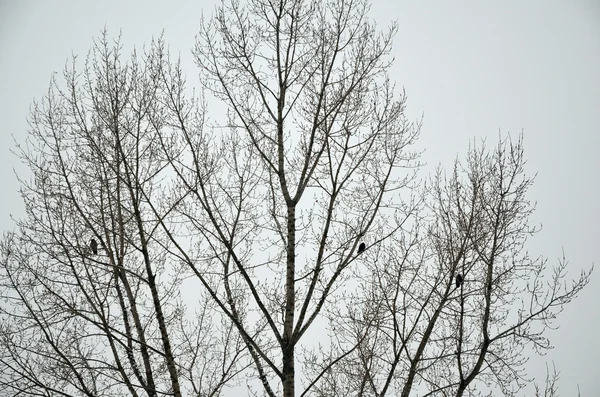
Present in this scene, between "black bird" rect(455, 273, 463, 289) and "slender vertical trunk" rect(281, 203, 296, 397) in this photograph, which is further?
"black bird" rect(455, 273, 463, 289)

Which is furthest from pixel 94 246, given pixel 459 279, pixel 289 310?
pixel 459 279

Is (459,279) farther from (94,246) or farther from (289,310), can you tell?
(94,246)

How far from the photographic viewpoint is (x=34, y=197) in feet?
26.6

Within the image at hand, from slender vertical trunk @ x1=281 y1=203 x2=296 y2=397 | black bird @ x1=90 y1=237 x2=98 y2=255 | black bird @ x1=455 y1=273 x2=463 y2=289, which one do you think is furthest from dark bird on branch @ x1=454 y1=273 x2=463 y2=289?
black bird @ x1=90 y1=237 x2=98 y2=255

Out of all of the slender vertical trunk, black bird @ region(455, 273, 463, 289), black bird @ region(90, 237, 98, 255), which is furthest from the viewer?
black bird @ region(455, 273, 463, 289)

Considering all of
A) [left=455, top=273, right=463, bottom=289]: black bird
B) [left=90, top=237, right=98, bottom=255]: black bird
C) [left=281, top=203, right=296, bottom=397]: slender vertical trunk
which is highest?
[left=90, top=237, right=98, bottom=255]: black bird

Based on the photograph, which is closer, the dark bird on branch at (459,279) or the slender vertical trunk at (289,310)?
the slender vertical trunk at (289,310)

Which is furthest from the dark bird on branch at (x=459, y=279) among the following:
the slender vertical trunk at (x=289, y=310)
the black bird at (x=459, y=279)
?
the slender vertical trunk at (x=289, y=310)

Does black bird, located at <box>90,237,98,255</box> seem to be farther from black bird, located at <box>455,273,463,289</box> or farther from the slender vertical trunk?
black bird, located at <box>455,273,463,289</box>

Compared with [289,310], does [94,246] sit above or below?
above

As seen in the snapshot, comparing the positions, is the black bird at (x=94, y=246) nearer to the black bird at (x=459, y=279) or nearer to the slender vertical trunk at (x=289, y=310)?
the slender vertical trunk at (x=289, y=310)

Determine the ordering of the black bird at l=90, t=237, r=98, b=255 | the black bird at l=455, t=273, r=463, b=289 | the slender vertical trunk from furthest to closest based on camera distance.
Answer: the black bird at l=455, t=273, r=463, b=289
the black bird at l=90, t=237, r=98, b=255
the slender vertical trunk

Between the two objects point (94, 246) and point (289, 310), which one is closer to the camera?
point (289, 310)

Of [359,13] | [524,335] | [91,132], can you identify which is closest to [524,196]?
[524,335]
